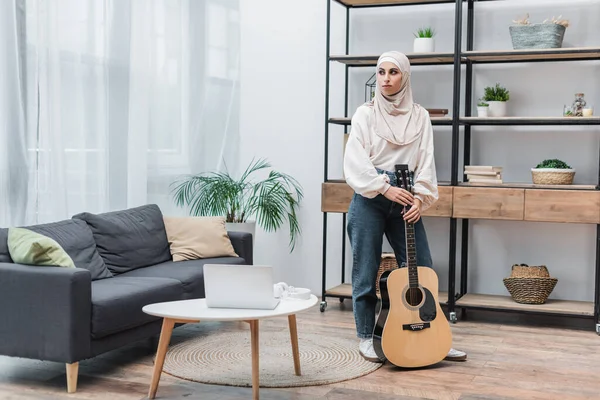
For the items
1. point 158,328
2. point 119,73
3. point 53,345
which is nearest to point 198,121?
point 119,73

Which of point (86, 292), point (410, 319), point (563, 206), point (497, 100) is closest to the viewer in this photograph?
point (86, 292)

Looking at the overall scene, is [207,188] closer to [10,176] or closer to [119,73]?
[119,73]

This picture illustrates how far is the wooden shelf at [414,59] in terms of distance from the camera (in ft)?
16.7

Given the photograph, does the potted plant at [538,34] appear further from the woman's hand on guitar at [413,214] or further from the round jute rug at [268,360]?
the round jute rug at [268,360]

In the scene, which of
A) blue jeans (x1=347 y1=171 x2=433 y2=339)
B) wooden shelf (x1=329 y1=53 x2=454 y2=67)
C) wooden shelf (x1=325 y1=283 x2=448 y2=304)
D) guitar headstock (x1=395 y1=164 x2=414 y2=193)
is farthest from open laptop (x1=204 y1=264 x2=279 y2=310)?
wooden shelf (x1=329 y1=53 x2=454 y2=67)

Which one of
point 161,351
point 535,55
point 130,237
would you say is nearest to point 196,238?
point 130,237

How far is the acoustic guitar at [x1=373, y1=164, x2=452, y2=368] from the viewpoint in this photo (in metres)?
3.87

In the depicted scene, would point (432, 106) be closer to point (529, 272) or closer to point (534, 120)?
point (534, 120)

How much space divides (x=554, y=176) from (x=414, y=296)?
4.94 ft

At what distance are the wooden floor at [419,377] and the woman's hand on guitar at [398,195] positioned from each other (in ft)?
2.62

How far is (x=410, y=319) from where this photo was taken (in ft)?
12.7

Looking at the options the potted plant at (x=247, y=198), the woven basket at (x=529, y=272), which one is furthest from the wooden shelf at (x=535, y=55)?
the potted plant at (x=247, y=198)

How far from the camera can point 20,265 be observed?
3.64m

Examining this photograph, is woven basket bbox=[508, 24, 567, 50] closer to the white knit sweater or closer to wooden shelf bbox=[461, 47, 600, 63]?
wooden shelf bbox=[461, 47, 600, 63]
